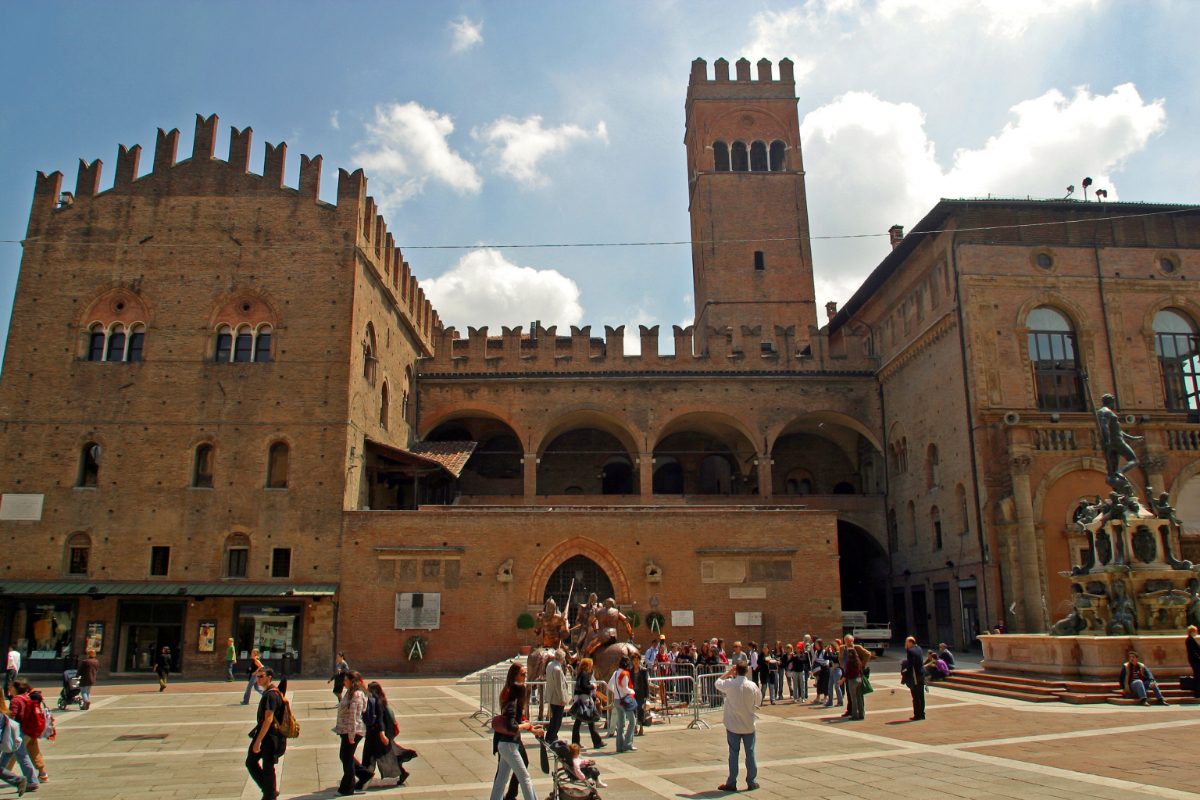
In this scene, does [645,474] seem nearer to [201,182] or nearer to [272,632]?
[272,632]

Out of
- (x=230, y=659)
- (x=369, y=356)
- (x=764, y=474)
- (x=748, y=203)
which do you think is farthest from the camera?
(x=748, y=203)

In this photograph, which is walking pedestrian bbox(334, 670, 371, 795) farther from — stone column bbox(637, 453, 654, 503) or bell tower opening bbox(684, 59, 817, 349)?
bell tower opening bbox(684, 59, 817, 349)

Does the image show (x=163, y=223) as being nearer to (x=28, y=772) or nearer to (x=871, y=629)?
(x=28, y=772)

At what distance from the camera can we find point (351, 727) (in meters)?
9.10

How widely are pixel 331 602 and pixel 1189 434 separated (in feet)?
81.9

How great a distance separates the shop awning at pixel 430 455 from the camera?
2773 centimetres

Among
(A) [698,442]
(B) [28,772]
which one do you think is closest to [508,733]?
(B) [28,772]

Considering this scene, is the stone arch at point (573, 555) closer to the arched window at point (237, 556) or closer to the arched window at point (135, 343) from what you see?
the arched window at point (237, 556)

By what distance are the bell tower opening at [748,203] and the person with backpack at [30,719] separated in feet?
107

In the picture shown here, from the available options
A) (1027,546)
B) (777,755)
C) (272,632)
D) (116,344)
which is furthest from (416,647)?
(1027,546)

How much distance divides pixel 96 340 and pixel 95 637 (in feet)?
27.7

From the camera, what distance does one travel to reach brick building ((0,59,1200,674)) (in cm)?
2452

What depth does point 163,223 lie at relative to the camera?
88.1ft

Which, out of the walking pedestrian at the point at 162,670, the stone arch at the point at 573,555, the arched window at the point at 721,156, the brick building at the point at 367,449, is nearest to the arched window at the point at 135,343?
the brick building at the point at 367,449
